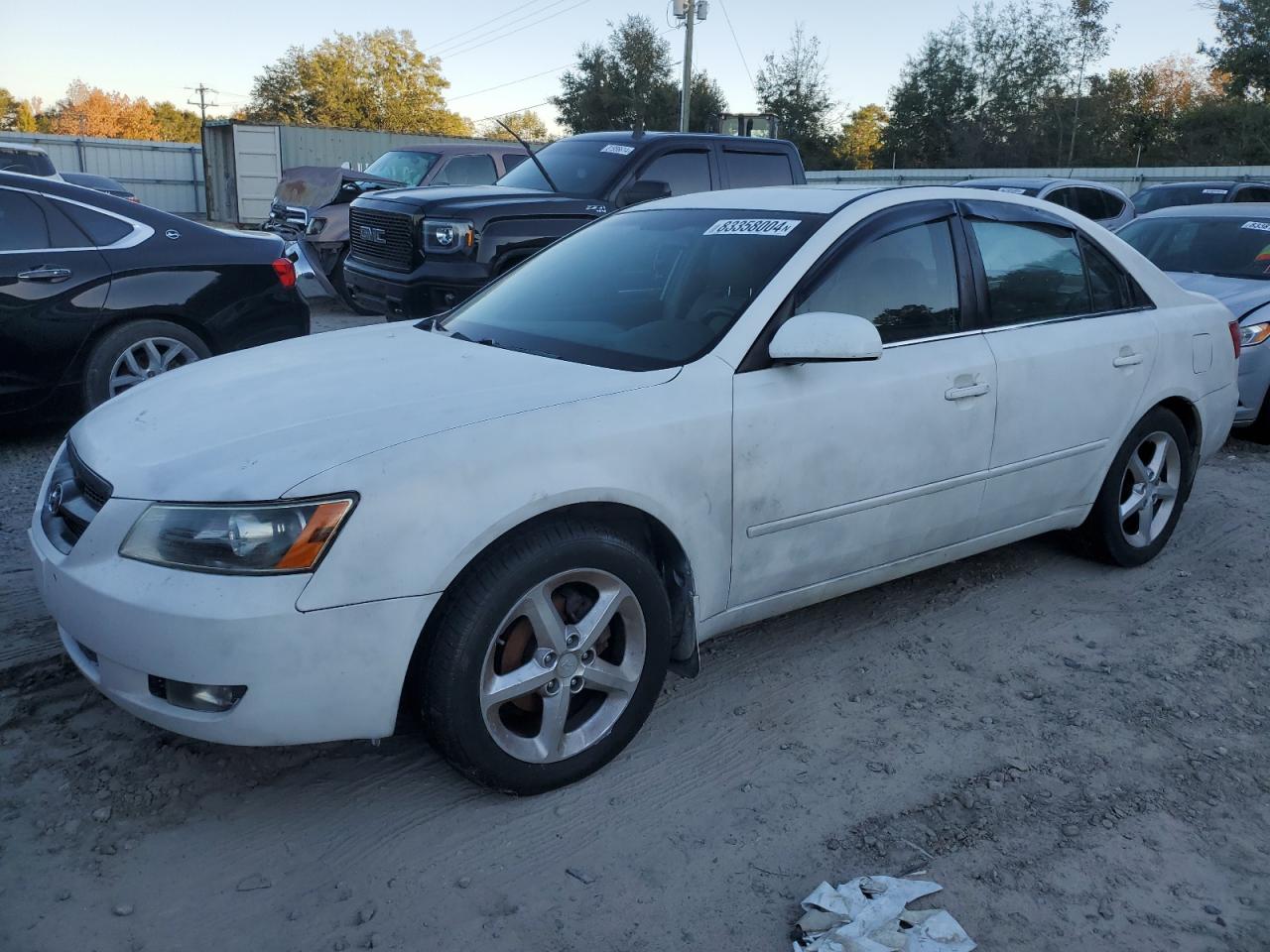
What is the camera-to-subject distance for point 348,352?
3633 millimetres

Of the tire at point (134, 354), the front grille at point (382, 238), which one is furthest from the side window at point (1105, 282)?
the front grille at point (382, 238)

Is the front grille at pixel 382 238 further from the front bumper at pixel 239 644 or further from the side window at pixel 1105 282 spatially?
the front bumper at pixel 239 644

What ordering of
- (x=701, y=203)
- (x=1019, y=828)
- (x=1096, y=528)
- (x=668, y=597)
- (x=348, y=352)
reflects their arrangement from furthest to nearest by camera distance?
(x=1096, y=528)
(x=701, y=203)
(x=348, y=352)
(x=668, y=597)
(x=1019, y=828)

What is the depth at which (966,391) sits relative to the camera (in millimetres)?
3816

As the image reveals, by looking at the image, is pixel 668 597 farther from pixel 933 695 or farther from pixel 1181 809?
pixel 1181 809

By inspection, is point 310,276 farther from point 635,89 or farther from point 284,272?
point 635,89

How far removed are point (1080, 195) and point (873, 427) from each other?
43.8 feet

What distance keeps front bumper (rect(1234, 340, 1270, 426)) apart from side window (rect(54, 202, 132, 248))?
22.9 ft

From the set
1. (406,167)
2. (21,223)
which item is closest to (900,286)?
(21,223)

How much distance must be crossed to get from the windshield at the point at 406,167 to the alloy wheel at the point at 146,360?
7350mm

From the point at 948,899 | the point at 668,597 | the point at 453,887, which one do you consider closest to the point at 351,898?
the point at 453,887

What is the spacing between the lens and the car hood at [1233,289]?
23.8 ft

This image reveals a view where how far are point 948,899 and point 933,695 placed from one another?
113 centimetres

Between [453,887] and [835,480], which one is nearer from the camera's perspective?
[453,887]
